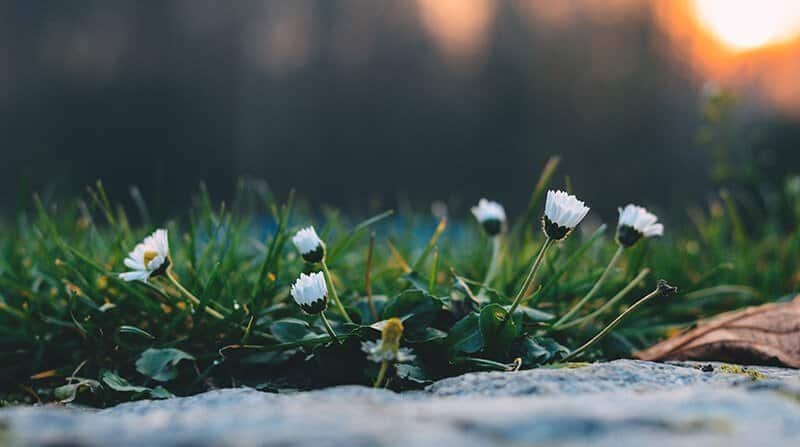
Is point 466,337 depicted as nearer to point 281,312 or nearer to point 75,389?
point 281,312

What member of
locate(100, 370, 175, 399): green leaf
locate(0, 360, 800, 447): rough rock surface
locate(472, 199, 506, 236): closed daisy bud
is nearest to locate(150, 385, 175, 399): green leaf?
locate(100, 370, 175, 399): green leaf

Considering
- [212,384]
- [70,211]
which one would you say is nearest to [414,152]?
[70,211]

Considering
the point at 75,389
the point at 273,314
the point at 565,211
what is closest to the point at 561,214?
the point at 565,211

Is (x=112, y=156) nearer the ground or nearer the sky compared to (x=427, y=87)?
nearer the ground

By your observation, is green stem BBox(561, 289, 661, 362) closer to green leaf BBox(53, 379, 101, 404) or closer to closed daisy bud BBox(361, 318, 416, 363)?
closed daisy bud BBox(361, 318, 416, 363)

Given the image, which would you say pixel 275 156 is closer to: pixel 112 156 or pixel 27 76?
pixel 112 156
